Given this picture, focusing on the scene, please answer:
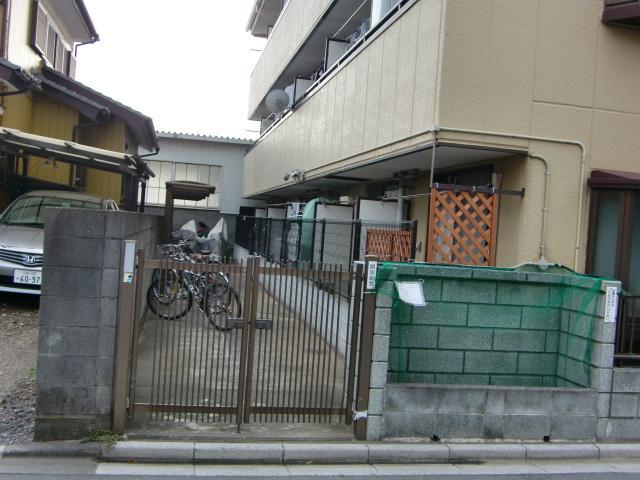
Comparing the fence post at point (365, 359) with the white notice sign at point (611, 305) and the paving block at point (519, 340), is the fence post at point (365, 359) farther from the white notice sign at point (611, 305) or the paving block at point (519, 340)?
the white notice sign at point (611, 305)

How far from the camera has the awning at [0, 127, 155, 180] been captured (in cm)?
948

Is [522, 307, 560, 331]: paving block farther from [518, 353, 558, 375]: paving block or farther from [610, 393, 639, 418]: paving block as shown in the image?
[610, 393, 639, 418]: paving block

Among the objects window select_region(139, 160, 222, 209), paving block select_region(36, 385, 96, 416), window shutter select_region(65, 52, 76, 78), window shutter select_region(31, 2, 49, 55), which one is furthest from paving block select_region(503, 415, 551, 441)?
window select_region(139, 160, 222, 209)

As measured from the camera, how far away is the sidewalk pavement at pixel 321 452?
187 inches

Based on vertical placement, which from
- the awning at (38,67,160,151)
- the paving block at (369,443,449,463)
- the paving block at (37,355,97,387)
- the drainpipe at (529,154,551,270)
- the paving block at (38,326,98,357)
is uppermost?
the awning at (38,67,160,151)

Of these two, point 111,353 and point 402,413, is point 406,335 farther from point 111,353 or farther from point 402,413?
point 111,353

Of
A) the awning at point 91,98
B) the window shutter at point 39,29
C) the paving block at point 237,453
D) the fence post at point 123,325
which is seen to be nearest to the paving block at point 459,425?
the paving block at point 237,453

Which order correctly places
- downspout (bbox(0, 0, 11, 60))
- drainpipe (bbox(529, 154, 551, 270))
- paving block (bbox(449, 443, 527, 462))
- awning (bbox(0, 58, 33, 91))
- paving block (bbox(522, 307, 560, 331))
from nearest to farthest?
1. paving block (bbox(449, 443, 527, 462))
2. paving block (bbox(522, 307, 560, 331))
3. drainpipe (bbox(529, 154, 551, 270))
4. awning (bbox(0, 58, 33, 91))
5. downspout (bbox(0, 0, 11, 60))

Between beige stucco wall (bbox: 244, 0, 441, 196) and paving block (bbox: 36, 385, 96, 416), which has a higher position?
beige stucco wall (bbox: 244, 0, 441, 196)

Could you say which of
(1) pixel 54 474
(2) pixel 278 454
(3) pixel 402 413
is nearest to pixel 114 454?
(1) pixel 54 474

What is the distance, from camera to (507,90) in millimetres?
7070

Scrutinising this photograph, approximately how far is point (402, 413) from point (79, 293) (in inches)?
120

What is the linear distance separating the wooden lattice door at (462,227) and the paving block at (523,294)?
4.49 feet

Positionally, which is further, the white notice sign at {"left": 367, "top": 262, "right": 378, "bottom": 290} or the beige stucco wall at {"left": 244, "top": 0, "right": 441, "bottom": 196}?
the beige stucco wall at {"left": 244, "top": 0, "right": 441, "bottom": 196}
